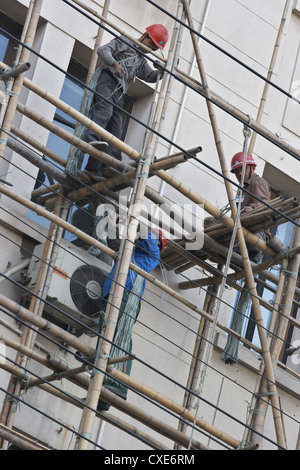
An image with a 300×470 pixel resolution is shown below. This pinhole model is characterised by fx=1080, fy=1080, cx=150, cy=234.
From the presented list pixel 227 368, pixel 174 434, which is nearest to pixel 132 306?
pixel 174 434

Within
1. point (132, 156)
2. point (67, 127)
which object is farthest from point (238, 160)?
point (132, 156)

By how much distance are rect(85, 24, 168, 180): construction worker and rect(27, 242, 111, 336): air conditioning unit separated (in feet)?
2.89

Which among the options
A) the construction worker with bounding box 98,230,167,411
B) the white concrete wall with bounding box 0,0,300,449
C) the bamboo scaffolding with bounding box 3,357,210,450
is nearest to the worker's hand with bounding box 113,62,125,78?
the white concrete wall with bounding box 0,0,300,449

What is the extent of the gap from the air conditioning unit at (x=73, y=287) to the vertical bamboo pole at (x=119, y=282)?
1034mm

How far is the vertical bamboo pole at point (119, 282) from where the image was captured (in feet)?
27.9

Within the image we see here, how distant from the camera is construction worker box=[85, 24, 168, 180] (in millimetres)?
10297

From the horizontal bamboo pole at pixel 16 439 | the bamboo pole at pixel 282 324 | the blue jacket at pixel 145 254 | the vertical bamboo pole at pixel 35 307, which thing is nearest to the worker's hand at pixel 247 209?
the bamboo pole at pixel 282 324

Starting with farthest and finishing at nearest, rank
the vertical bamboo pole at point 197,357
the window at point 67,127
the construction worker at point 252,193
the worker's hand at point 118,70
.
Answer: the window at point 67,127 → the vertical bamboo pole at point 197,357 → the construction worker at point 252,193 → the worker's hand at point 118,70

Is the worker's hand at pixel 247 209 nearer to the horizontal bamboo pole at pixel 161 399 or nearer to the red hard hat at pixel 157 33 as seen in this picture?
the red hard hat at pixel 157 33

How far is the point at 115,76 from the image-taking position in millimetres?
10445

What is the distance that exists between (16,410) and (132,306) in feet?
4.55

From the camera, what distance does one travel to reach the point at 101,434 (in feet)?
34.3

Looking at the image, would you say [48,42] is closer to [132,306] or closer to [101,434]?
[132,306]

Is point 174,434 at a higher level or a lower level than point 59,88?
lower
